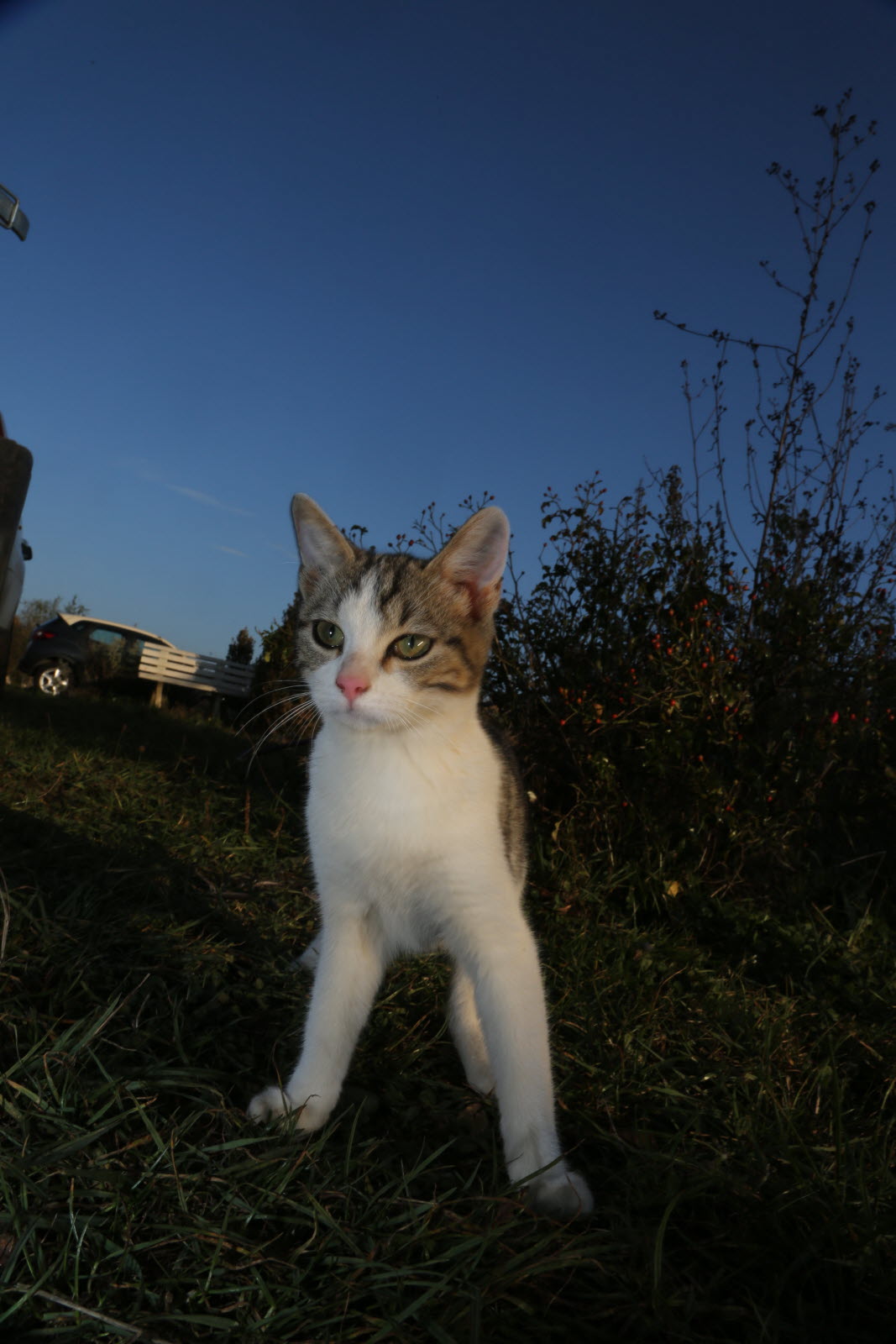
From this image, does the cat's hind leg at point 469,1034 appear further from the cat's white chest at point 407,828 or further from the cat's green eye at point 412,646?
the cat's green eye at point 412,646

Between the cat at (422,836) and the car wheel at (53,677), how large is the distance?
13.6m

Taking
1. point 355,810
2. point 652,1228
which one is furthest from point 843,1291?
point 355,810

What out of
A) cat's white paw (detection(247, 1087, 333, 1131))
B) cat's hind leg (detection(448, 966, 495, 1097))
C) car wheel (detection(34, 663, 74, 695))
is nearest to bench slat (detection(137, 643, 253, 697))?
car wheel (detection(34, 663, 74, 695))

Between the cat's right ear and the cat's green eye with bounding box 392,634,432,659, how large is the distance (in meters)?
0.44

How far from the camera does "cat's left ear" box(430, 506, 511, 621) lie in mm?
2293

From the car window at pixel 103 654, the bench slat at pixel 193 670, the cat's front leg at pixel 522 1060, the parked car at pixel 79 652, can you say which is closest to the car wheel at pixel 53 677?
the parked car at pixel 79 652

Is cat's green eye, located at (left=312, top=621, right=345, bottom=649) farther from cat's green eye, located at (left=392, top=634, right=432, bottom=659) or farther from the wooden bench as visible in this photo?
the wooden bench

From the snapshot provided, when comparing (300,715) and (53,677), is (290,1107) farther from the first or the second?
(53,677)

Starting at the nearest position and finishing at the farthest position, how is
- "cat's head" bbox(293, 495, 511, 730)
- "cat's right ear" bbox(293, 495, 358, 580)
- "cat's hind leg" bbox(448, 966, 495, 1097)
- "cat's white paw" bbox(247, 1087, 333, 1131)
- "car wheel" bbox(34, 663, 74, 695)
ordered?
"cat's white paw" bbox(247, 1087, 333, 1131) < "cat's head" bbox(293, 495, 511, 730) < "cat's hind leg" bbox(448, 966, 495, 1097) < "cat's right ear" bbox(293, 495, 358, 580) < "car wheel" bbox(34, 663, 74, 695)

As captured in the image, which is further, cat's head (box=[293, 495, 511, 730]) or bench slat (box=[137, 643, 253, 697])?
bench slat (box=[137, 643, 253, 697])

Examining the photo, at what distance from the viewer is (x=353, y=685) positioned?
205cm

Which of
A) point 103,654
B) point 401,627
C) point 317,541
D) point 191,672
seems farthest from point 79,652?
point 401,627

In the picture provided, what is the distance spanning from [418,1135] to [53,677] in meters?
14.2

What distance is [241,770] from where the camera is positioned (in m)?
6.09
